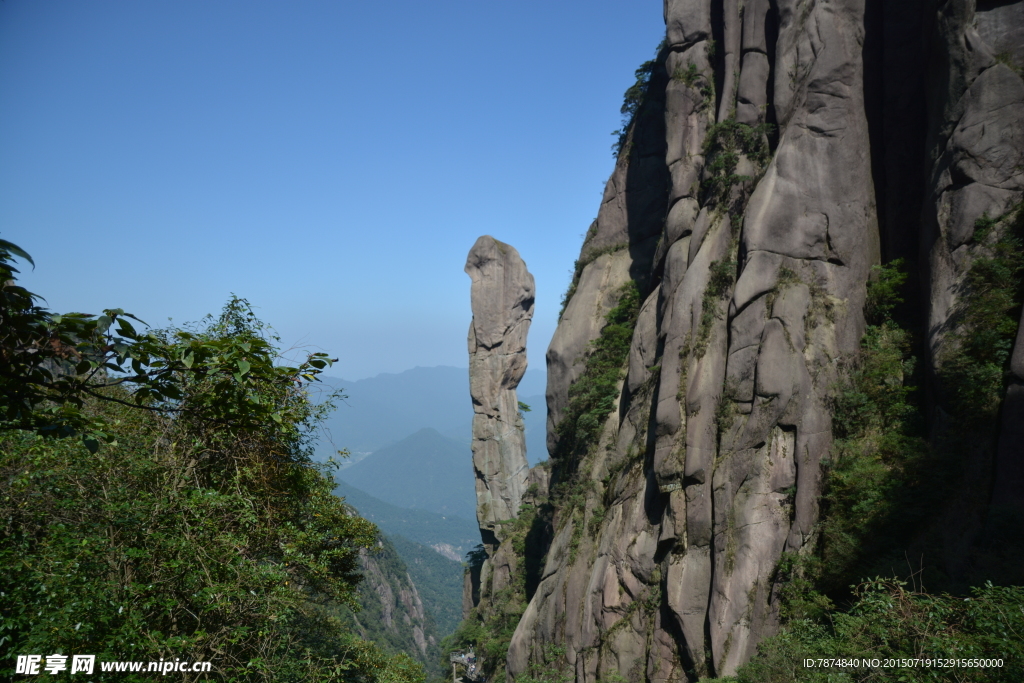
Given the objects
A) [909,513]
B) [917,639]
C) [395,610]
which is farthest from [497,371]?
[395,610]

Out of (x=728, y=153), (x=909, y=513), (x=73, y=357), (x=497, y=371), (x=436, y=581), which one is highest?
(x=728, y=153)

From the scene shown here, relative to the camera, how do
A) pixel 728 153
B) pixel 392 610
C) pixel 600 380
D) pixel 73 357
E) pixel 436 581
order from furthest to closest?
1. pixel 436 581
2. pixel 392 610
3. pixel 600 380
4. pixel 728 153
5. pixel 73 357

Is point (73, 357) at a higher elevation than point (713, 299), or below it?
below

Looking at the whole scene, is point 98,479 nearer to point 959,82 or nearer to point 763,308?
point 763,308

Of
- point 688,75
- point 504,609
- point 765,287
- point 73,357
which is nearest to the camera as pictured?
point 73,357

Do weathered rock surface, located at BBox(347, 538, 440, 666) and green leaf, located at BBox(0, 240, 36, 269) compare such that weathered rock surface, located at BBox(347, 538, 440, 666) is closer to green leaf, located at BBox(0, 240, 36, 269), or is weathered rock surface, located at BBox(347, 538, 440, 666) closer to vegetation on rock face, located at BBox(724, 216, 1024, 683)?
vegetation on rock face, located at BBox(724, 216, 1024, 683)

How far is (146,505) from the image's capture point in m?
6.49

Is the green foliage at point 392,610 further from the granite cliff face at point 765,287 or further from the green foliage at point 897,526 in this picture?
the green foliage at point 897,526

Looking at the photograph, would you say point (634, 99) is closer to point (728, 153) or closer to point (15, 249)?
point (728, 153)

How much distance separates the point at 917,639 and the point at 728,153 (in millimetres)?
13748

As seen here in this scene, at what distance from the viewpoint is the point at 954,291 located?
12781mm

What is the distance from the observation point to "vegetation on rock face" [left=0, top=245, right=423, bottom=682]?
423 centimetres

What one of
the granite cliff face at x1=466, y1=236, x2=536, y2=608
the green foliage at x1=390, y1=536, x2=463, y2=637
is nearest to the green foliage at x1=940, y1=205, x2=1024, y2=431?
the granite cliff face at x1=466, y1=236, x2=536, y2=608

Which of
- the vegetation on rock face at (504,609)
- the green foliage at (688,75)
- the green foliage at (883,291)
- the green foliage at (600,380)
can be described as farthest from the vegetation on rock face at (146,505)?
the vegetation on rock face at (504,609)
